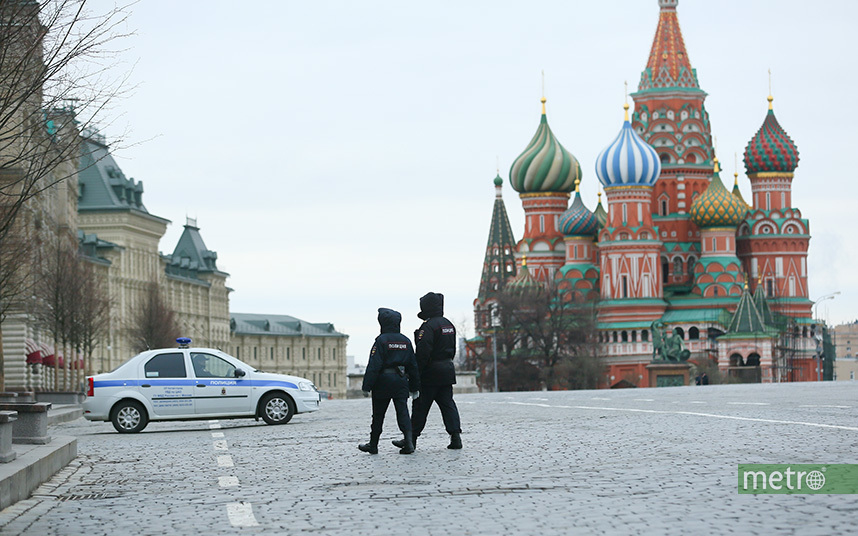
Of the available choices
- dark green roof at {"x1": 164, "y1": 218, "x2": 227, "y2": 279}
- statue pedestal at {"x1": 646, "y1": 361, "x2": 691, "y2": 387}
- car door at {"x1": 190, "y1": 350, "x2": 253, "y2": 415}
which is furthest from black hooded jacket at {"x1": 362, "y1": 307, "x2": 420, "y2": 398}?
dark green roof at {"x1": 164, "y1": 218, "x2": 227, "y2": 279}

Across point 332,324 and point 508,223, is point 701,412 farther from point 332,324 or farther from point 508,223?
point 332,324

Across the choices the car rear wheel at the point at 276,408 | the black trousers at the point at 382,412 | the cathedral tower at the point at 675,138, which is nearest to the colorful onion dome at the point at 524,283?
the cathedral tower at the point at 675,138

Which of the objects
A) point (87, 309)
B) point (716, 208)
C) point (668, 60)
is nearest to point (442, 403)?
point (87, 309)

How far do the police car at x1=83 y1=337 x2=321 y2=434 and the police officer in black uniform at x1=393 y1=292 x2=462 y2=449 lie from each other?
8.31 m

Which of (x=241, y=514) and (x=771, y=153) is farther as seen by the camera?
(x=771, y=153)

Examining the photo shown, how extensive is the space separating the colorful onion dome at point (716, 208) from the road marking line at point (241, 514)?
11291 centimetres

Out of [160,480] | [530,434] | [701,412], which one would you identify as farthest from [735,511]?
[701,412]

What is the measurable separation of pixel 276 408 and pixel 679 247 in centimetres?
10336

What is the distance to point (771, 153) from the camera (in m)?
126

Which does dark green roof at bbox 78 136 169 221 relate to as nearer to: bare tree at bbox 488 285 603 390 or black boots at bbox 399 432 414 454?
bare tree at bbox 488 285 603 390

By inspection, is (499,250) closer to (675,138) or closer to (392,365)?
(675,138)

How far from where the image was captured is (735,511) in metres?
10.9

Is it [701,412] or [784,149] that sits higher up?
[784,149]

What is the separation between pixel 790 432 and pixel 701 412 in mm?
6793
